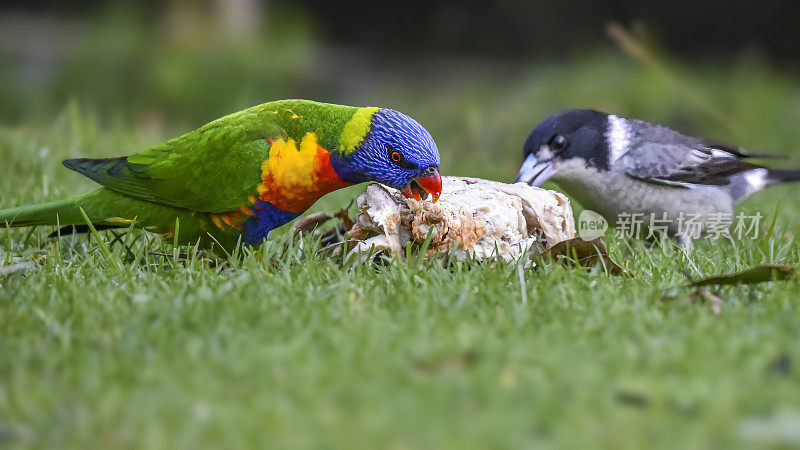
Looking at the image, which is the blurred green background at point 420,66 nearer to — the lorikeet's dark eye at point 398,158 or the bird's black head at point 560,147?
the bird's black head at point 560,147

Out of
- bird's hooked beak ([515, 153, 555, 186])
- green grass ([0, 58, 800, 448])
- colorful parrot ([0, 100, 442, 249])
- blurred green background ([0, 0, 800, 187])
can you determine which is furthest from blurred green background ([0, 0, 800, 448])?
blurred green background ([0, 0, 800, 187])

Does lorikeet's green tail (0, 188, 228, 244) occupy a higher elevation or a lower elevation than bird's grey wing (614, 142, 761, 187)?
lower

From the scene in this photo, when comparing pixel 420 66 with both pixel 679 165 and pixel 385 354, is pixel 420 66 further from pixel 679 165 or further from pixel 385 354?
pixel 385 354

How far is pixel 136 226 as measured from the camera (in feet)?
9.71

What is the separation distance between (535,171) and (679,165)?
0.68 metres

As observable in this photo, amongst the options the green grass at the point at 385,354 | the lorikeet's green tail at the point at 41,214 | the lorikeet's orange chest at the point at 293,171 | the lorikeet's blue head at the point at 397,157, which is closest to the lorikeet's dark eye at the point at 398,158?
the lorikeet's blue head at the point at 397,157

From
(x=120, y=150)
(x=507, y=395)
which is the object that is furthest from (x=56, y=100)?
(x=507, y=395)

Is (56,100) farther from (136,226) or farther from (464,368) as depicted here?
(464,368)

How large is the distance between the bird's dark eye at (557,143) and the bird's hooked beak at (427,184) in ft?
3.09

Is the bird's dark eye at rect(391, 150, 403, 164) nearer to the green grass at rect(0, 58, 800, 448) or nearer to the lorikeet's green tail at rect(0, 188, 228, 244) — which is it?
the green grass at rect(0, 58, 800, 448)

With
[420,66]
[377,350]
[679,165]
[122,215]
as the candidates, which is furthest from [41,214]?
[420,66]

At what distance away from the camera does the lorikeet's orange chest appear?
2729mm

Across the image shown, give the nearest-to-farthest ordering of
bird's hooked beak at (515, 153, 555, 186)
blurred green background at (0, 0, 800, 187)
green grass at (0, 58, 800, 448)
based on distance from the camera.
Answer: green grass at (0, 58, 800, 448) → bird's hooked beak at (515, 153, 555, 186) → blurred green background at (0, 0, 800, 187)

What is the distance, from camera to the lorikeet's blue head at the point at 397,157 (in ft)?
8.87
